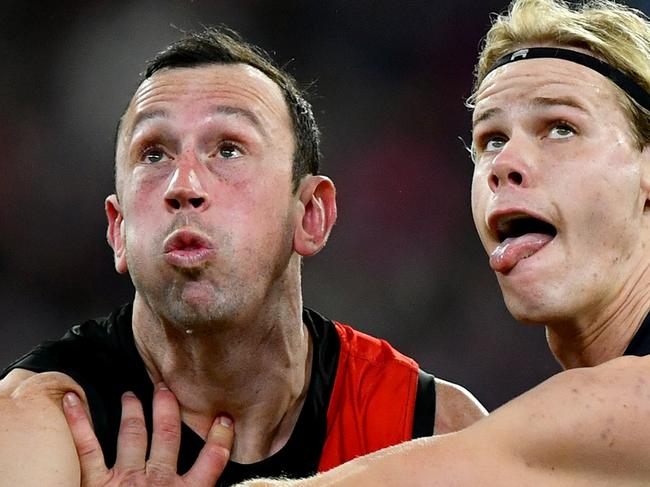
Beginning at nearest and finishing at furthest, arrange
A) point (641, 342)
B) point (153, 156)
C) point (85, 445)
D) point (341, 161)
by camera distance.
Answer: point (641, 342)
point (85, 445)
point (153, 156)
point (341, 161)

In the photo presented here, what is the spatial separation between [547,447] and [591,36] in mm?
1231

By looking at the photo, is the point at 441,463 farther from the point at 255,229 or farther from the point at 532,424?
the point at 255,229

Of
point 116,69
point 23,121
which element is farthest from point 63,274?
point 116,69

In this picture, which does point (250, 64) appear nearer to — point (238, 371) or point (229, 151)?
point (229, 151)

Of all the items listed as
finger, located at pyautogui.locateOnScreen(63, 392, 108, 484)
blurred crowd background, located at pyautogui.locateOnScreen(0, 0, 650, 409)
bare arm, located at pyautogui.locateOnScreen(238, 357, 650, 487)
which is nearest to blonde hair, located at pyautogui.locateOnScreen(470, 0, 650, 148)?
bare arm, located at pyautogui.locateOnScreen(238, 357, 650, 487)

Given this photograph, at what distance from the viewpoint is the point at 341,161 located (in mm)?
6234

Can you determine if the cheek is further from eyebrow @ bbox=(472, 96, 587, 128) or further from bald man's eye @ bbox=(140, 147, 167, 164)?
bald man's eye @ bbox=(140, 147, 167, 164)

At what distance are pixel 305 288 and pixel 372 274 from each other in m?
0.41

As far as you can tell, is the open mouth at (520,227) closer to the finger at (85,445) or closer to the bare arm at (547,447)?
the bare arm at (547,447)

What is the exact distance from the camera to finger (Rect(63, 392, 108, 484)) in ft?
9.00

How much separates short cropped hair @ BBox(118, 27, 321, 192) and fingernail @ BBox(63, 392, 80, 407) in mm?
886

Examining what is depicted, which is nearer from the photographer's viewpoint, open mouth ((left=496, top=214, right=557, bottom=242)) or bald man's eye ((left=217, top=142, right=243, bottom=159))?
open mouth ((left=496, top=214, right=557, bottom=242))

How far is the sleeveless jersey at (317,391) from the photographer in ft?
9.74

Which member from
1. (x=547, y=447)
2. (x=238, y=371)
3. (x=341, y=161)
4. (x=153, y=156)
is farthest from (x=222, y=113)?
(x=341, y=161)
